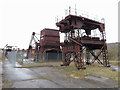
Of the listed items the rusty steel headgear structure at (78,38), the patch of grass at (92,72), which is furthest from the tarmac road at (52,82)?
the rusty steel headgear structure at (78,38)

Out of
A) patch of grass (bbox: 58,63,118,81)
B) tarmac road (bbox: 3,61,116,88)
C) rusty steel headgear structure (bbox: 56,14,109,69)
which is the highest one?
rusty steel headgear structure (bbox: 56,14,109,69)

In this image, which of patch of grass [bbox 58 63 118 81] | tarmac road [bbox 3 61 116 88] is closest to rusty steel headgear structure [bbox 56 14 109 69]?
patch of grass [bbox 58 63 118 81]

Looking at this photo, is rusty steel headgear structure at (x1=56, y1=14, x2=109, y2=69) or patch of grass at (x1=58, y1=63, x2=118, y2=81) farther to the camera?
rusty steel headgear structure at (x1=56, y1=14, x2=109, y2=69)

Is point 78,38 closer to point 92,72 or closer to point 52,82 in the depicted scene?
point 92,72

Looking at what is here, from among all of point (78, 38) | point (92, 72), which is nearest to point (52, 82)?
point (92, 72)

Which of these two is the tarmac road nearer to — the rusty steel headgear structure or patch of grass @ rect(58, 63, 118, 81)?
patch of grass @ rect(58, 63, 118, 81)

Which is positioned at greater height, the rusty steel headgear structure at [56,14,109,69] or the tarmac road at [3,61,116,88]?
the rusty steel headgear structure at [56,14,109,69]

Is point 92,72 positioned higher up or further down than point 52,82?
further down

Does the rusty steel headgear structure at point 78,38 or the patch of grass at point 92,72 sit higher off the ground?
the rusty steel headgear structure at point 78,38

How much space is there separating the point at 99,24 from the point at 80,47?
593cm

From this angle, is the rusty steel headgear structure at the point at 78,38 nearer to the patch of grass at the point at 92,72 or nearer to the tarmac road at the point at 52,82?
the patch of grass at the point at 92,72

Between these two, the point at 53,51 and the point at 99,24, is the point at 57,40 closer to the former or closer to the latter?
the point at 53,51

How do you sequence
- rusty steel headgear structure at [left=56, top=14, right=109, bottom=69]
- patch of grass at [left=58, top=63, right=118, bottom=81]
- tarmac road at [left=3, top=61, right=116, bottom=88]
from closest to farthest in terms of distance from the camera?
1. tarmac road at [left=3, top=61, right=116, bottom=88]
2. patch of grass at [left=58, top=63, right=118, bottom=81]
3. rusty steel headgear structure at [left=56, top=14, right=109, bottom=69]

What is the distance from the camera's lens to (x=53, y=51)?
26859 millimetres
